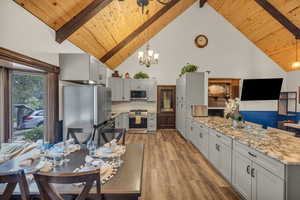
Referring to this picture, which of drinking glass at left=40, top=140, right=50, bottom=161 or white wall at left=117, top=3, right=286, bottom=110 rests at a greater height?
white wall at left=117, top=3, right=286, bottom=110

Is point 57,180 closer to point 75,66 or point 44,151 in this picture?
point 44,151

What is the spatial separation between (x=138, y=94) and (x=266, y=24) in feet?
16.3

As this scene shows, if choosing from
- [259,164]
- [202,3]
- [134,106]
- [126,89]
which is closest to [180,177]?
[259,164]

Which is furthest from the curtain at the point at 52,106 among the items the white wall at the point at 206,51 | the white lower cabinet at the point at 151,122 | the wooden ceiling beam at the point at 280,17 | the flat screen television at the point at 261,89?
the flat screen television at the point at 261,89

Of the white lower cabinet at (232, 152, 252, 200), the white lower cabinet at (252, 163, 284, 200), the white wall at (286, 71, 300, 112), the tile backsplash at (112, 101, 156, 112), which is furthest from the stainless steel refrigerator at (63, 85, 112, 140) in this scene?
the white wall at (286, 71, 300, 112)

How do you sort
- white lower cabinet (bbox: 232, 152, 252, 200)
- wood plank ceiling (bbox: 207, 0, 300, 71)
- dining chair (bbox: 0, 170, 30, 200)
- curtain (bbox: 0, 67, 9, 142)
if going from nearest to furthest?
dining chair (bbox: 0, 170, 30, 200) < white lower cabinet (bbox: 232, 152, 252, 200) < curtain (bbox: 0, 67, 9, 142) < wood plank ceiling (bbox: 207, 0, 300, 71)

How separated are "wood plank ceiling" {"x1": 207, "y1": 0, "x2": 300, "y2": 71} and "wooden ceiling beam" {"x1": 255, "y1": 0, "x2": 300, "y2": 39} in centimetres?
8

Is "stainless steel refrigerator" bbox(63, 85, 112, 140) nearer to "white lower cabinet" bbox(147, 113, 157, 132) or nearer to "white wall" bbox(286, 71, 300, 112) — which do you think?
"white lower cabinet" bbox(147, 113, 157, 132)

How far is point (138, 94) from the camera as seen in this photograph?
6.63 metres

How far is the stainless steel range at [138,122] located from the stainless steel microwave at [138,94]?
57 centimetres

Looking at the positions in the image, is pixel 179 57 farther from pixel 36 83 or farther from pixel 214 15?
pixel 36 83

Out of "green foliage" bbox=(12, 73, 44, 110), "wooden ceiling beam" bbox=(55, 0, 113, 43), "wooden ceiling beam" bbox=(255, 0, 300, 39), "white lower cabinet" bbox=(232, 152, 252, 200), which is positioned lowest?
"white lower cabinet" bbox=(232, 152, 252, 200)

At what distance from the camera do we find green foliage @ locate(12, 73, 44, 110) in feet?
8.20

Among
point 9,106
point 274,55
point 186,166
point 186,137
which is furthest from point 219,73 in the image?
point 9,106
